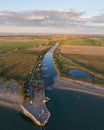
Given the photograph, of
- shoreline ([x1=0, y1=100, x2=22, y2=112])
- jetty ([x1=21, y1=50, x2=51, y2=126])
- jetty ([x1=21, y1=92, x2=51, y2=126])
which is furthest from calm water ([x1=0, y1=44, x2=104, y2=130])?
shoreline ([x1=0, y1=100, x2=22, y2=112])

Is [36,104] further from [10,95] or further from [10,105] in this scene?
[10,95]

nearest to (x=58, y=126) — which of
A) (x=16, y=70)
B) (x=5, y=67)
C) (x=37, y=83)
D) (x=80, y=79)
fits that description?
(x=37, y=83)

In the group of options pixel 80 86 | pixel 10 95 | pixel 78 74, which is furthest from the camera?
pixel 78 74

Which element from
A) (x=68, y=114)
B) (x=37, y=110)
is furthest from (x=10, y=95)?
(x=68, y=114)

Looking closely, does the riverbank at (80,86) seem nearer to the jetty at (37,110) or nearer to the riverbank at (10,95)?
the riverbank at (10,95)

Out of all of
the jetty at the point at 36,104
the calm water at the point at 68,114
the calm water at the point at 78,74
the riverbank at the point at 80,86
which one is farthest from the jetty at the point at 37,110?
the calm water at the point at 78,74

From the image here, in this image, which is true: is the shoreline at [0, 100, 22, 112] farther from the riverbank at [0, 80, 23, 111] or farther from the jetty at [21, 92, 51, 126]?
the jetty at [21, 92, 51, 126]

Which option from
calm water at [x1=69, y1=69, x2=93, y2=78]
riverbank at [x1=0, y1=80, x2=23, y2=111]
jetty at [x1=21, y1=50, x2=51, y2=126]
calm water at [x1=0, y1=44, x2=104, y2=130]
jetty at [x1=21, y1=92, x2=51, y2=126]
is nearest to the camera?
calm water at [x1=0, y1=44, x2=104, y2=130]
